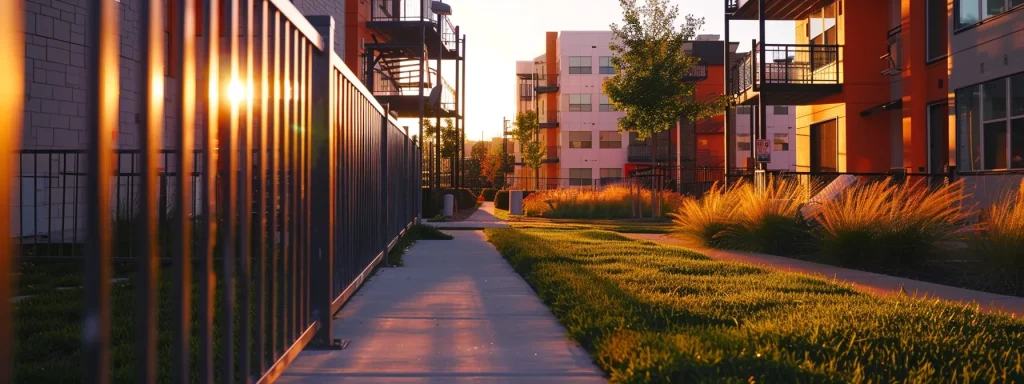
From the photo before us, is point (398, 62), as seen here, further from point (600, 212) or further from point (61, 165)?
point (61, 165)

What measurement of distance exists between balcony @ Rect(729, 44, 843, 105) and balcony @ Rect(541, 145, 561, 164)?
38380 millimetres

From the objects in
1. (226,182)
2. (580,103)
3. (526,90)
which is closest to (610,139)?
(580,103)

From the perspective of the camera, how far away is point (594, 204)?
88.3 feet

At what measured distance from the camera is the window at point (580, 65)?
206 ft

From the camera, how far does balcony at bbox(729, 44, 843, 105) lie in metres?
22.5

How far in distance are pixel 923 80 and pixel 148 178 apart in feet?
61.4

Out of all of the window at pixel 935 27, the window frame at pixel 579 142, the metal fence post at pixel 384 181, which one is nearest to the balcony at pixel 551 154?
the window frame at pixel 579 142

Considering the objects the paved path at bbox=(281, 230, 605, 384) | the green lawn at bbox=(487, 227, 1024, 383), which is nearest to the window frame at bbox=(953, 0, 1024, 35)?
the green lawn at bbox=(487, 227, 1024, 383)

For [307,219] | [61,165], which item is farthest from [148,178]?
[61,165]

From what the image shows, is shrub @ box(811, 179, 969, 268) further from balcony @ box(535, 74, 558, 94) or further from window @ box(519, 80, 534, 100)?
window @ box(519, 80, 534, 100)

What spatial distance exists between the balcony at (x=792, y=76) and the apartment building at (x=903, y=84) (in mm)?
36

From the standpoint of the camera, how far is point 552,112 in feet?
217

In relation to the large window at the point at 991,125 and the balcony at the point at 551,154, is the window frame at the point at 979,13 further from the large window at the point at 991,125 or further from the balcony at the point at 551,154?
the balcony at the point at 551,154

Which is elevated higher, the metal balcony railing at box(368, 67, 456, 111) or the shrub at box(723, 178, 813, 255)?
the metal balcony railing at box(368, 67, 456, 111)
